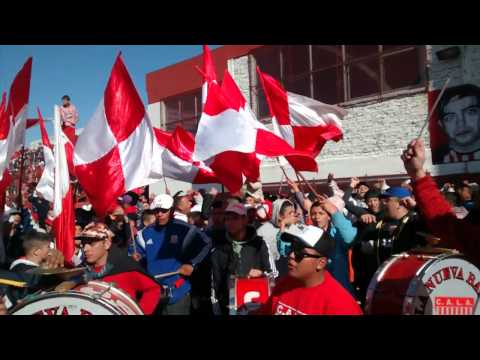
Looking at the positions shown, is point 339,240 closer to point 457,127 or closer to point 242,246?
point 242,246

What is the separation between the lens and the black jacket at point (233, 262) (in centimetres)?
521

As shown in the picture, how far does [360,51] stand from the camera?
16312mm

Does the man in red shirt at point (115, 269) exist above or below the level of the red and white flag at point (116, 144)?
below

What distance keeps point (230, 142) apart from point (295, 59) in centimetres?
1371

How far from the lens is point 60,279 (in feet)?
10.7

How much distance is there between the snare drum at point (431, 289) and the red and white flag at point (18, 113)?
4392 millimetres

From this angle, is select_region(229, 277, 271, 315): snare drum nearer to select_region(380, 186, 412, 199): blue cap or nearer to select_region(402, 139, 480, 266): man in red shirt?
select_region(380, 186, 412, 199): blue cap

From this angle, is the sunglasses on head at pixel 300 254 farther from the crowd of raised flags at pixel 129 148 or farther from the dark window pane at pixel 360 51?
the dark window pane at pixel 360 51

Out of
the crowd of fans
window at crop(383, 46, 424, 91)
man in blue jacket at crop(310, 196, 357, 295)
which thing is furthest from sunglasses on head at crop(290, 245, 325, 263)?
window at crop(383, 46, 424, 91)

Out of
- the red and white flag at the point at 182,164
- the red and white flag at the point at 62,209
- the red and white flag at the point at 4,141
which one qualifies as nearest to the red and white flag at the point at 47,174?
the red and white flag at the point at 4,141

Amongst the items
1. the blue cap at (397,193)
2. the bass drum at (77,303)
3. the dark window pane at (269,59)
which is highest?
the dark window pane at (269,59)

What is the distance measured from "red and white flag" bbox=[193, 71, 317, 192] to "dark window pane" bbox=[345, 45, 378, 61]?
11.1m

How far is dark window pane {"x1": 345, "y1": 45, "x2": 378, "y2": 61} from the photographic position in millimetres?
15895

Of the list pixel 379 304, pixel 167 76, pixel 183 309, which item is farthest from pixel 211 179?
pixel 167 76
